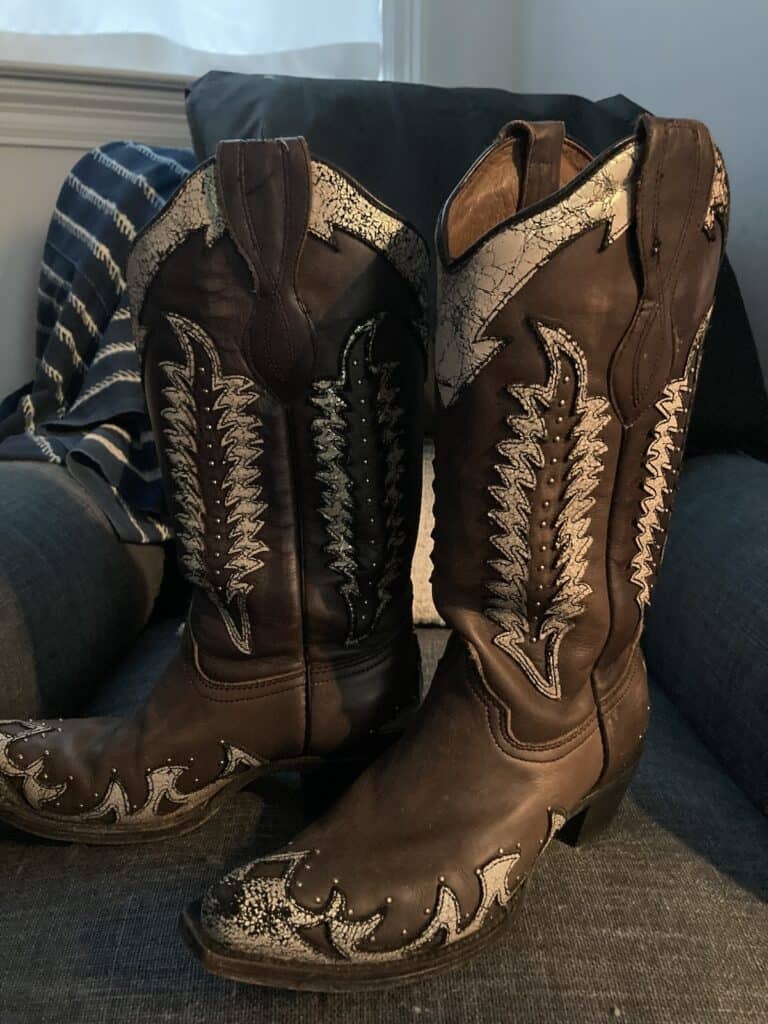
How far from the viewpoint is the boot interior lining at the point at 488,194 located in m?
0.54

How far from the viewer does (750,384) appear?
983 millimetres

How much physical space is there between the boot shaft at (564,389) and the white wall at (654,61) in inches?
20.6

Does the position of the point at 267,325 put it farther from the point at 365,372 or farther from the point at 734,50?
the point at 734,50

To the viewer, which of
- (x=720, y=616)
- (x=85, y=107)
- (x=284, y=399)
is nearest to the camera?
(x=284, y=399)

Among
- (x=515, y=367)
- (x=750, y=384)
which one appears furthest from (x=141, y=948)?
(x=750, y=384)

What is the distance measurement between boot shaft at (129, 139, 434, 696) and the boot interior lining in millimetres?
46

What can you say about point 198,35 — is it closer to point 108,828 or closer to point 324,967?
point 108,828

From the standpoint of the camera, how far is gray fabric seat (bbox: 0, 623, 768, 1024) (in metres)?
0.50

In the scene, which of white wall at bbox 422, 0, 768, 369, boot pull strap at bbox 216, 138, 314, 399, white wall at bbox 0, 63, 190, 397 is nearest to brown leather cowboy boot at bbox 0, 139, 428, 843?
boot pull strap at bbox 216, 138, 314, 399

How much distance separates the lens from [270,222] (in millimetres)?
543

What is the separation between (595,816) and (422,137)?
0.78 meters

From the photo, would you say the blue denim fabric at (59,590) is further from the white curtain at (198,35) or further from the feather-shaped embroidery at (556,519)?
the white curtain at (198,35)
